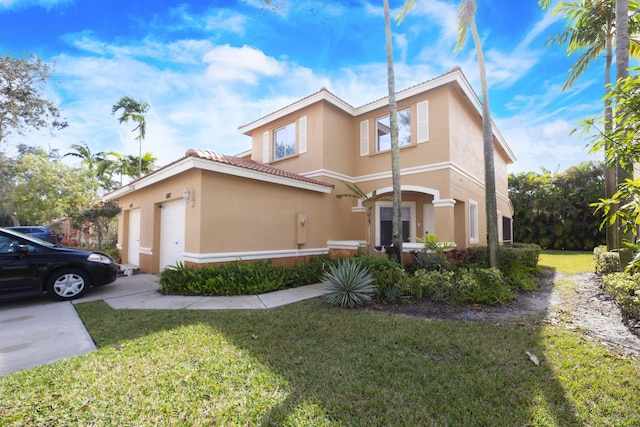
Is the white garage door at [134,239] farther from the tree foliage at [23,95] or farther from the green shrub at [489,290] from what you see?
the green shrub at [489,290]

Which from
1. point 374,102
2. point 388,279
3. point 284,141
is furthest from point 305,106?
point 388,279

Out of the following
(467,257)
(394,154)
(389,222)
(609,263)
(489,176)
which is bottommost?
(609,263)

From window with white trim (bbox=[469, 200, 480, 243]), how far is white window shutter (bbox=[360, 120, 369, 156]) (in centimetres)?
501

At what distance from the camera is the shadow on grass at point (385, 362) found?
2561 millimetres

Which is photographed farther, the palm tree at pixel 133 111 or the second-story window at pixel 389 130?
the palm tree at pixel 133 111

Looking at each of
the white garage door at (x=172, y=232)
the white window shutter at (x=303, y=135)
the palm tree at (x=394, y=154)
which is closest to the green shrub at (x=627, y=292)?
the palm tree at (x=394, y=154)

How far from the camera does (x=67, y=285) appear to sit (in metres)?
6.42

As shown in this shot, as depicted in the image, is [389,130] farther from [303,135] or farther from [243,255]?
[243,255]

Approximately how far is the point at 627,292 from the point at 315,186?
326 inches

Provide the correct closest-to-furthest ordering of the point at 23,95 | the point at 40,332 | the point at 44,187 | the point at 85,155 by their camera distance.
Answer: the point at 40,332, the point at 23,95, the point at 44,187, the point at 85,155

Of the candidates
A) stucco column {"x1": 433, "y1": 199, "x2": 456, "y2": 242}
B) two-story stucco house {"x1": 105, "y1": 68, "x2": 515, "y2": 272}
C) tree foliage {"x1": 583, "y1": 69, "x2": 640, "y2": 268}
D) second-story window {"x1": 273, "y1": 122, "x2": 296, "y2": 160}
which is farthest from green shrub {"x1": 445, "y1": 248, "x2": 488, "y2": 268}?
second-story window {"x1": 273, "y1": 122, "x2": 296, "y2": 160}

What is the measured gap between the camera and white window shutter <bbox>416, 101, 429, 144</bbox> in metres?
10.1

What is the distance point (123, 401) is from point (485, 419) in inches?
134

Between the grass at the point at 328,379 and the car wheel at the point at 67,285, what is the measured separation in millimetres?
2676
